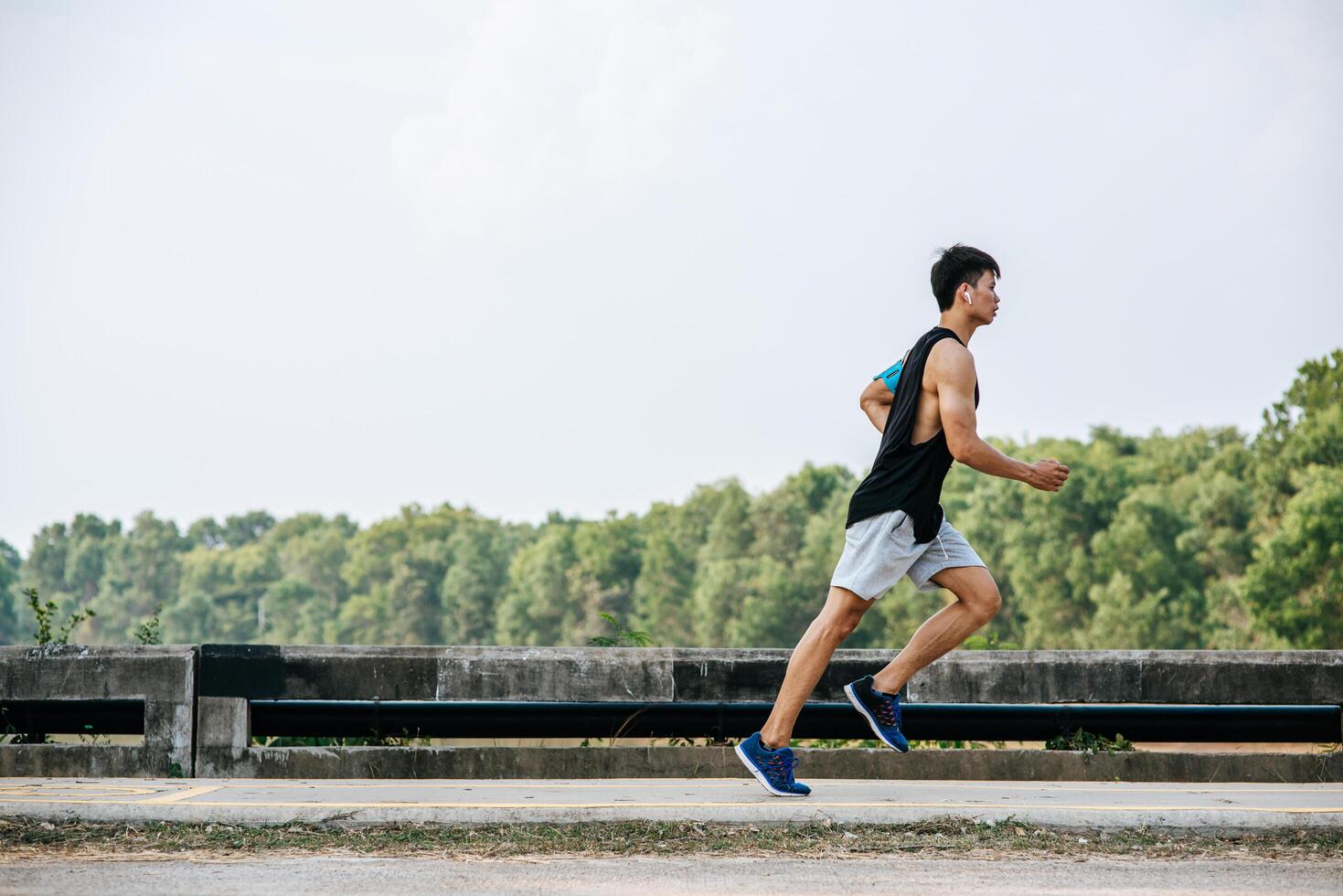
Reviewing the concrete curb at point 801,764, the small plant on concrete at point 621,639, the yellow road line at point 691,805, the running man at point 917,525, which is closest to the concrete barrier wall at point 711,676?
the concrete curb at point 801,764

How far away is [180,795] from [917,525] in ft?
9.35

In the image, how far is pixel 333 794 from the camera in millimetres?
5207

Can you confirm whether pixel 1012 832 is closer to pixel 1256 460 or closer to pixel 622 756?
pixel 622 756

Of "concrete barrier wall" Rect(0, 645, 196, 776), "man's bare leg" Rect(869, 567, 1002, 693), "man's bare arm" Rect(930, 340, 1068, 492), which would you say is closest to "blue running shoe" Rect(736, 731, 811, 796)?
"man's bare leg" Rect(869, 567, 1002, 693)

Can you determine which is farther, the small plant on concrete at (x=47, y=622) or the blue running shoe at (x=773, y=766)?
the small plant on concrete at (x=47, y=622)

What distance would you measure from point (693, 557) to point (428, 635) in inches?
1381

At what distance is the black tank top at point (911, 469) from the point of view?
17.0ft

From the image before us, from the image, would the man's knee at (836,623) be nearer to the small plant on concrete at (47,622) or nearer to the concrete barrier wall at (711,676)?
the concrete barrier wall at (711,676)

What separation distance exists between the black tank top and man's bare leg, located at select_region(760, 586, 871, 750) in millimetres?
327

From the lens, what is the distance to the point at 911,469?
5.23 m

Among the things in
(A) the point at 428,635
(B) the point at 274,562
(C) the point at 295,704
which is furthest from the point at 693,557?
(C) the point at 295,704

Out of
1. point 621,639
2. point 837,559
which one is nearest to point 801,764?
point 621,639

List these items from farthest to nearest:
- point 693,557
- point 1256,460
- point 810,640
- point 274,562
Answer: point 274,562
point 693,557
point 1256,460
point 810,640

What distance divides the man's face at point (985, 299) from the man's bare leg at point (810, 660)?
1.17 metres
